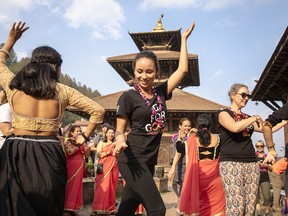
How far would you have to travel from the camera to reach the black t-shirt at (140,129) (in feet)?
9.49

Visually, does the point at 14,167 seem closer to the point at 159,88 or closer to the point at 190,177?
the point at 159,88

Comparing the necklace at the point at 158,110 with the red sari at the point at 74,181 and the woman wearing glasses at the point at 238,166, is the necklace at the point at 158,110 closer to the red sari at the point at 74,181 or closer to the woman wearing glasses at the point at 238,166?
the woman wearing glasses at the point at 238,166

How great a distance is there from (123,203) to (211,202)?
8.66 feet

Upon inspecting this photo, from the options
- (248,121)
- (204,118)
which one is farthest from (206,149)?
(248,121)

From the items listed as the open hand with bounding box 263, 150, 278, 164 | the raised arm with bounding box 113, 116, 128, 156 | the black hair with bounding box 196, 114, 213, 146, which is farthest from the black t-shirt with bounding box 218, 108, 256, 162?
the raised arm with bounding box 113, 116, 128, 156

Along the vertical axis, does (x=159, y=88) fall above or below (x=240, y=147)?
above

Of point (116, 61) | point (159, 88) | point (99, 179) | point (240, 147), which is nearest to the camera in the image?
point (159, 88)

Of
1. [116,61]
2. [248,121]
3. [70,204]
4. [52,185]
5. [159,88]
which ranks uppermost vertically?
Result: [116,61]

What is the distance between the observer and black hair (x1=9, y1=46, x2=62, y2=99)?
7.75 ft

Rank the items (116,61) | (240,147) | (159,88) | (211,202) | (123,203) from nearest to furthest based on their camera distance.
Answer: (123,203)
(159,88)
(240,147)
(211,202)
(116,61)

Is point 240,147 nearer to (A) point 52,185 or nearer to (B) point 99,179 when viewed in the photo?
(A) point 52,185

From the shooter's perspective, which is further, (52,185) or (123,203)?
(123,203)

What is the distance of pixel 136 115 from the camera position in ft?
9.77

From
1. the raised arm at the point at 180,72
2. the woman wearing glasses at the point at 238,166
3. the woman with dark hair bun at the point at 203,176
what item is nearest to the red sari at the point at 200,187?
the woman with dark hair bun at the point at 203,176
